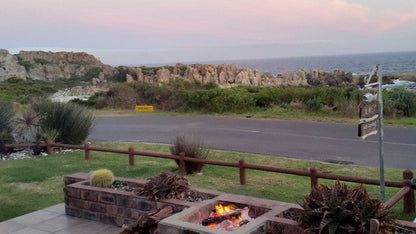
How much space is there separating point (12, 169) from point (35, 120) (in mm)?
3400

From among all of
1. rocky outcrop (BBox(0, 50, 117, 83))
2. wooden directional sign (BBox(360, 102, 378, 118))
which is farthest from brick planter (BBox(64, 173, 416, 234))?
rocky outcrop (BBox(0, 50, 117, 83))

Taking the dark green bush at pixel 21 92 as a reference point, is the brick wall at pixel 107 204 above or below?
below

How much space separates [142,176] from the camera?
1040 cm

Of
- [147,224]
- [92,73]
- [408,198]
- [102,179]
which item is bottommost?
[408,198]

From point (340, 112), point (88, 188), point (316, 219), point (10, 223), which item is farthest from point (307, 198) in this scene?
point (340, 112)

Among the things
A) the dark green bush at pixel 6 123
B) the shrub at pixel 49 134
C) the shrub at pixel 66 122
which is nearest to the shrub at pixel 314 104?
the shrub at pixel 66 122

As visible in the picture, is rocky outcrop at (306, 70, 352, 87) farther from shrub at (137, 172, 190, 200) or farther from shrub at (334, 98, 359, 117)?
shrub at (137, 172, 190, 200)

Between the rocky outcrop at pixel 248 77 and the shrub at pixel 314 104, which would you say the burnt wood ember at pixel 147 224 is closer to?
the shrub at pixel 314 104

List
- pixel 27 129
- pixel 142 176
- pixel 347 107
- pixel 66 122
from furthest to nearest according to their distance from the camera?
1. pixel 347 107
2. pixel 66 122
3. pixel 27 129
4. pixel 142 176

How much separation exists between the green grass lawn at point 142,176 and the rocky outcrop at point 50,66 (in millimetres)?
57500

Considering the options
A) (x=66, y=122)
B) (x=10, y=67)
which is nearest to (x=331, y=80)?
(x=66, y=122)

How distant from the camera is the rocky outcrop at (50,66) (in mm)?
72188

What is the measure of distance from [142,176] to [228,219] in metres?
5.13

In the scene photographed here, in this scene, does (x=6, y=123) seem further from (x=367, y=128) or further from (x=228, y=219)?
(x=367, y=128)
